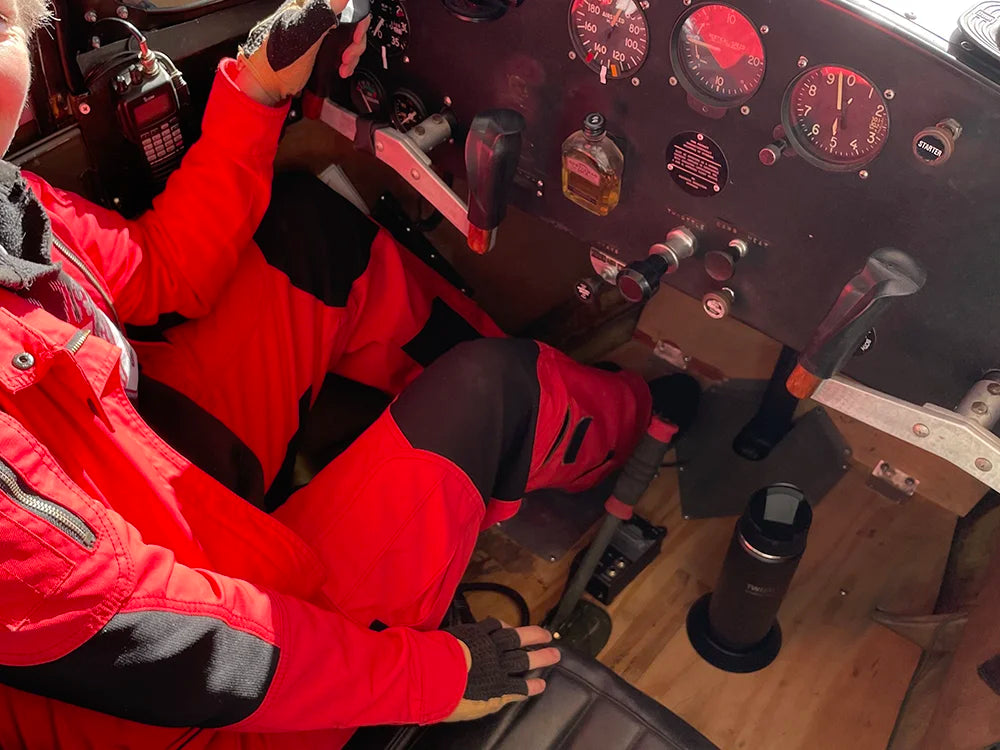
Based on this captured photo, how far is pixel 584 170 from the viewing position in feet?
4.05

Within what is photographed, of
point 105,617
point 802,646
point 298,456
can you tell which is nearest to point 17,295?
point 105,617

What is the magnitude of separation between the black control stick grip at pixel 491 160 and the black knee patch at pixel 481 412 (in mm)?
190

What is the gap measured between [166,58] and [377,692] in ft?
2.85

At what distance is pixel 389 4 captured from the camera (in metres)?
1.31

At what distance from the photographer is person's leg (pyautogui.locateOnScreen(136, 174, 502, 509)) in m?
1.25

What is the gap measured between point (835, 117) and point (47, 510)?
864 mm

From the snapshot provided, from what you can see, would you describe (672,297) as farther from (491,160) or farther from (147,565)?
(147,565)

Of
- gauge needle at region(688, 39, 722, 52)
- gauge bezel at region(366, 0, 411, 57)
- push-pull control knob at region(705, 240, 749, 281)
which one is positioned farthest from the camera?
gauge bezel at region(366, 0, 411, 57)

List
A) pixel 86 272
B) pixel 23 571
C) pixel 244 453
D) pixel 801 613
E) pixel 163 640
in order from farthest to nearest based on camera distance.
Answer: pixel 801 613 → pixel 244 453 → pixel 86 272 → pixel 163 640 → pixel 23 571

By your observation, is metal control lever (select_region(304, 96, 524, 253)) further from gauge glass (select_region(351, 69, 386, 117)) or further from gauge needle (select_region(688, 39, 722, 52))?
gauge needle (select_region(688, 39, 722, 52))

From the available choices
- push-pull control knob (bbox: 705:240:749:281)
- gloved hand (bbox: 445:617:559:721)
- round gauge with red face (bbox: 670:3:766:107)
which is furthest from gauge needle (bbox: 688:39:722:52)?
gloved hand (bbox: 445:617:559:721)

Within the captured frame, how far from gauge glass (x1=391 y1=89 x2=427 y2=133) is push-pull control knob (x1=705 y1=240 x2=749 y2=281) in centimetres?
49

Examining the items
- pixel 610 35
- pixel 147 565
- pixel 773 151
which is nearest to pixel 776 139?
pixel 773 151

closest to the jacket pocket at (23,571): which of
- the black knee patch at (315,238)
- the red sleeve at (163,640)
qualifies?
the red sleeve at (163,640)
